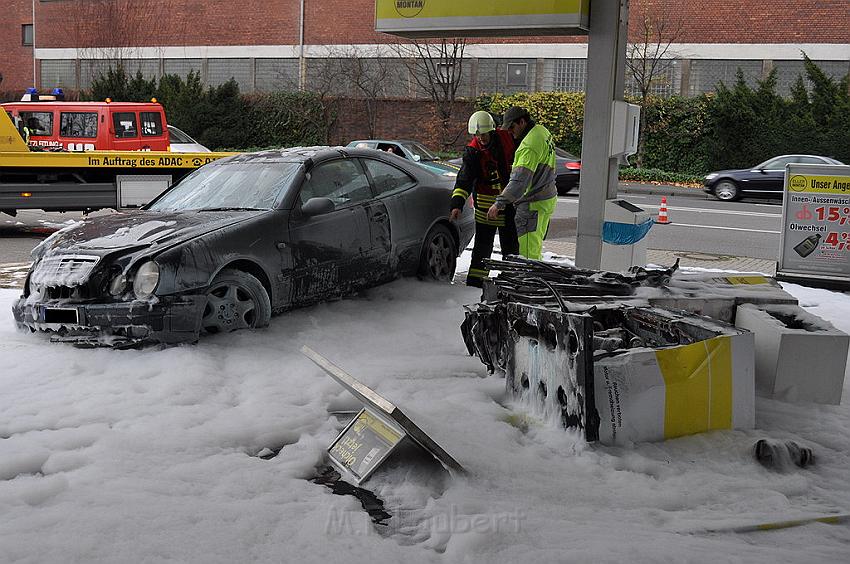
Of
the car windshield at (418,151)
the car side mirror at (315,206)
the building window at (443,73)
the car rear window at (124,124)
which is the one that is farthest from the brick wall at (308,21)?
the car side mirror at (315,206)

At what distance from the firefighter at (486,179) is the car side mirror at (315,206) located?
1.55 metres

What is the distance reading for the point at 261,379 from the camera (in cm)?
589

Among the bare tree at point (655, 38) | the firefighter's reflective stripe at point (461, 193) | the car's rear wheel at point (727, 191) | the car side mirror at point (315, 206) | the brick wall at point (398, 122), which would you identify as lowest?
the car's rear wheel at point (727, 191)

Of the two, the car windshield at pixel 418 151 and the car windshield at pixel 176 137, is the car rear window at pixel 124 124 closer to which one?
the car windshield at pixel 176 137

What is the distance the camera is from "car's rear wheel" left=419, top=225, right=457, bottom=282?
347 inches

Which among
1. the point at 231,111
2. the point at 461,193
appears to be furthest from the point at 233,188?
the point at 231,111

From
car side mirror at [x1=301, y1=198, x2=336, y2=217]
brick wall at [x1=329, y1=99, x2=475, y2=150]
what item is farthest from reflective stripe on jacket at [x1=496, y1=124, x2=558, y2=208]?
brick wall at [x1=329, y1=99, x2=475, y2=150]

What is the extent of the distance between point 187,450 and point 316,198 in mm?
3315

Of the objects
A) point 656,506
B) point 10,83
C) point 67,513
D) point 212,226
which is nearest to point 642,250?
point 212,226

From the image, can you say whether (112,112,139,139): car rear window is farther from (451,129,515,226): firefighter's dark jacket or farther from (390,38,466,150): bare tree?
(390,38,466,150): bare tree

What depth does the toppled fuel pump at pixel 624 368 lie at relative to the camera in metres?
4.63

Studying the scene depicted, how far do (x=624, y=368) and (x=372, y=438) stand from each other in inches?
50.8

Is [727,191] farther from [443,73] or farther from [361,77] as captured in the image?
[361,77]

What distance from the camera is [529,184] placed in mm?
8195
